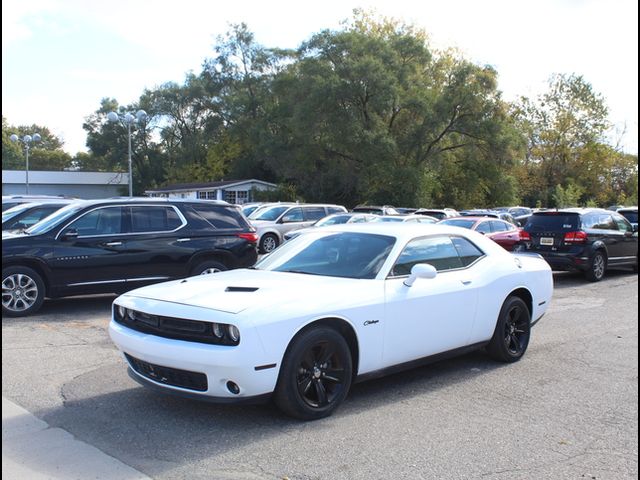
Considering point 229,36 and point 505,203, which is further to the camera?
point 229,36

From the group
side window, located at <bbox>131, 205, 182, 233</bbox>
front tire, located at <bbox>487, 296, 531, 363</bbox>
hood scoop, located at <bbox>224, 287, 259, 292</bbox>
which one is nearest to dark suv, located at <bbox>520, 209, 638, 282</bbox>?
front tire, located at <bbox>487, 296, 531, 363</bbox>

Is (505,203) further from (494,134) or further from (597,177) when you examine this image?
(597,177)

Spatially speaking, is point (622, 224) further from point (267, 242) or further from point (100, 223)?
point (100, 223)

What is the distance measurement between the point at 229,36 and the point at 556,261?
54800 millimetres

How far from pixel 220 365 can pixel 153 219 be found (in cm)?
600

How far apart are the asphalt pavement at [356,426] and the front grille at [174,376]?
1.04ft

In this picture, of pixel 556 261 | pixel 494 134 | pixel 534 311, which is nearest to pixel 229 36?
pixel 494 134

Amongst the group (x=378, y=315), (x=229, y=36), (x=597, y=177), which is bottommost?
(x=378, y=315)

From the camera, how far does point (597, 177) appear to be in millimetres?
62562

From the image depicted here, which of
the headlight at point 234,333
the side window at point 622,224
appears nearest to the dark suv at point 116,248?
the headlight at point 234,333

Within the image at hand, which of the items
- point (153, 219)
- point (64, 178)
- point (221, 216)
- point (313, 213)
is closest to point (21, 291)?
point (153, 219)

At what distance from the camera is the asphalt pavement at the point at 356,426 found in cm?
391

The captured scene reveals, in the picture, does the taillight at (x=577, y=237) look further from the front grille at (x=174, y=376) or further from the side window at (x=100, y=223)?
the front grille at (x=174, y=376)

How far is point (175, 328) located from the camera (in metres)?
4.64
